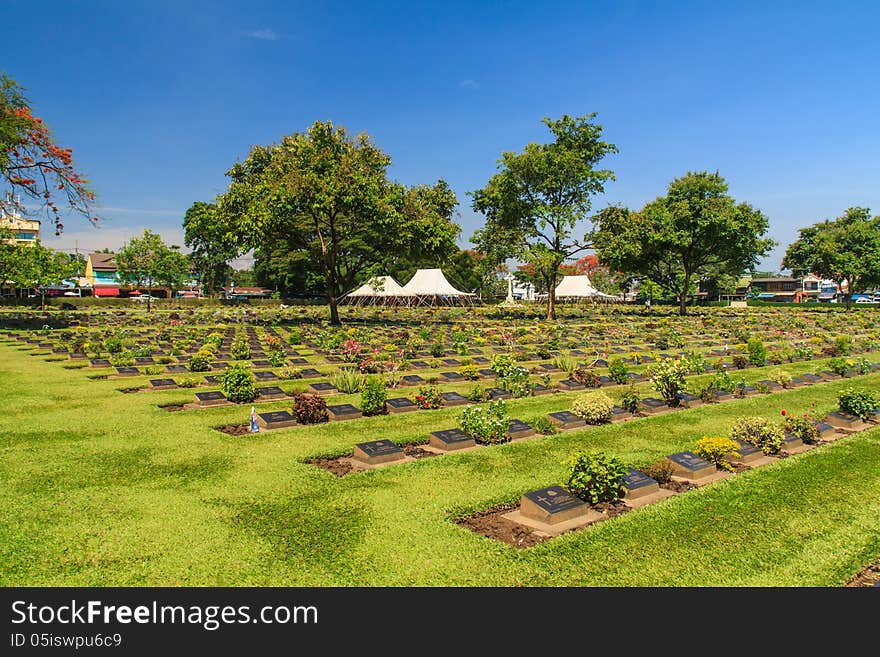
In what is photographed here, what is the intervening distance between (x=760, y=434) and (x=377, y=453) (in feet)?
21.1

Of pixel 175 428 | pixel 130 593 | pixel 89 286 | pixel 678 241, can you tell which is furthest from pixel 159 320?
pixel 89 286

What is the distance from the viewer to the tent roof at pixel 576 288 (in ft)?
228

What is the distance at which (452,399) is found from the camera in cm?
1354

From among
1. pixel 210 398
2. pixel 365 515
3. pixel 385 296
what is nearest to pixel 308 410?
pixel 210 398

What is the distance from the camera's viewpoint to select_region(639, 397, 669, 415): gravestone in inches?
500

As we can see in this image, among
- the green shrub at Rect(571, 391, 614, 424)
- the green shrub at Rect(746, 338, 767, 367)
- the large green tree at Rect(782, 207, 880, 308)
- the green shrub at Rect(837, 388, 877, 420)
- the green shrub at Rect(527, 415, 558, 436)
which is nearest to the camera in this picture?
the green shrub at Rect(527, 415, 558, 436)

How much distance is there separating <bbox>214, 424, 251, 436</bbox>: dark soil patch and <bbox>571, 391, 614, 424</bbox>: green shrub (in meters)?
6.65

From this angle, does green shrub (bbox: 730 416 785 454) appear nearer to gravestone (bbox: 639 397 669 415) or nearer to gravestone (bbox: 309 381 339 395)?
gravestone (bbox: 639 397 669 415)

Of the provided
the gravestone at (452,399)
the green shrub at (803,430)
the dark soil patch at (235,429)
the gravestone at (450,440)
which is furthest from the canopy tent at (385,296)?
the green shrub at (803,430)

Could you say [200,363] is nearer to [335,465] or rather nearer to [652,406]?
[335,465]

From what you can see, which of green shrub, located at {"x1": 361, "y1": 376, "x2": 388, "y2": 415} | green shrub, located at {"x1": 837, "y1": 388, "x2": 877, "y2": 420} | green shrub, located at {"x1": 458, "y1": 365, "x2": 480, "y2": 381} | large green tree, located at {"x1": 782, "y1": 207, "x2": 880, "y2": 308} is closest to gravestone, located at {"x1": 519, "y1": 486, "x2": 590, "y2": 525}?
green shrub, located at {"x1": 361, "y1": 376, "x2": 388, "y2": 415}

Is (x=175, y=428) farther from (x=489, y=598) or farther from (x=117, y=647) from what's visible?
(x=489, y=598)

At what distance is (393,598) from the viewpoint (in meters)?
4.80

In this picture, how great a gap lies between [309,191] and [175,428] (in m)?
24.0
